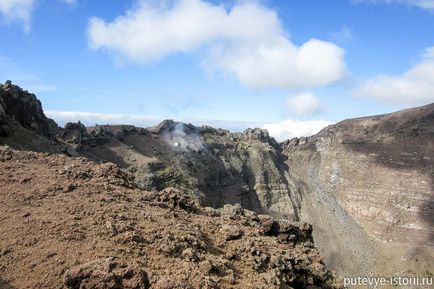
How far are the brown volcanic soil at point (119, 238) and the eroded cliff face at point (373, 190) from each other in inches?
2887

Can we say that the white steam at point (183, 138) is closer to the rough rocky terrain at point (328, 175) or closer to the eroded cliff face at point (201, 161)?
the eroded cliff face at point (201, 161)

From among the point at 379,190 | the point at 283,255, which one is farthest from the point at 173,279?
the point at 379,190

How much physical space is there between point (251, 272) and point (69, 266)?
15.4ft

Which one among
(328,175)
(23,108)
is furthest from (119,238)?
(328,175)

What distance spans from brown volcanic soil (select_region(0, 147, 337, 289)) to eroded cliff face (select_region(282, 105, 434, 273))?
73.3m

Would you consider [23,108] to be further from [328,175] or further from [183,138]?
[328,175]

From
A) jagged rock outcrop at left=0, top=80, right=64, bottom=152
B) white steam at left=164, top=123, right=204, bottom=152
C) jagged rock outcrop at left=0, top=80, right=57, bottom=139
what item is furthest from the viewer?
white steam at left=164, top=123, right=204, bottom=152

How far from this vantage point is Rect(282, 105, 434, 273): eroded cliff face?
85000mm

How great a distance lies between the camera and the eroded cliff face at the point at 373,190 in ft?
279

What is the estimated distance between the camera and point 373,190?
101 m

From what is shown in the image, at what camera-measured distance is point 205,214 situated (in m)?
15.5

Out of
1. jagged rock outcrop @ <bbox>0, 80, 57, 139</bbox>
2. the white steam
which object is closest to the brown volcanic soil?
jagged rock outcrop @ <bbox>0, 80, 57, 139</bbox>

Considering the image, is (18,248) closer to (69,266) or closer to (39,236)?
(39,236)

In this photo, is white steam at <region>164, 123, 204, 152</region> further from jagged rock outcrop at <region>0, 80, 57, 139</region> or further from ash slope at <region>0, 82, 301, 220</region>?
jagged rock outcrop at <region>0, 80, 57, 139</region>
